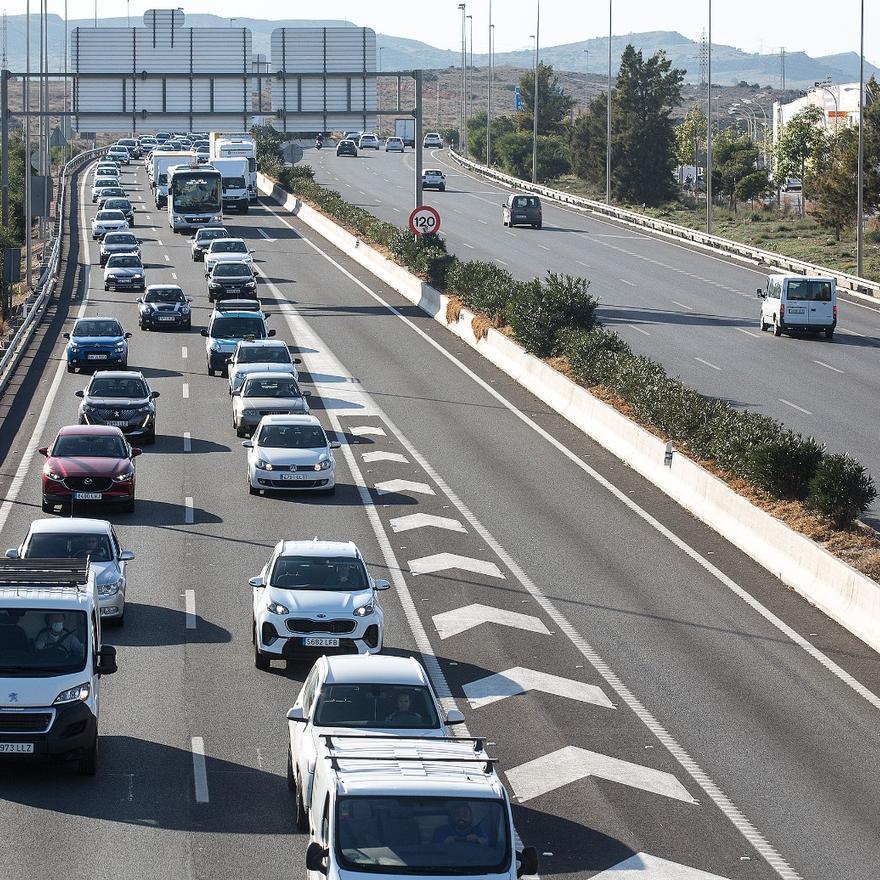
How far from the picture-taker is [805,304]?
53.6m

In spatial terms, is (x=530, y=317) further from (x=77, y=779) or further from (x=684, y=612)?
(x=77, y=779)

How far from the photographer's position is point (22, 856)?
13.7m

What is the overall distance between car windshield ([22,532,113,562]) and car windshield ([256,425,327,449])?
9.46 metres

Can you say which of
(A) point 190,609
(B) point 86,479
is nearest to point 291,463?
(B) point 86,479

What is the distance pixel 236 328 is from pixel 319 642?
2718 cm

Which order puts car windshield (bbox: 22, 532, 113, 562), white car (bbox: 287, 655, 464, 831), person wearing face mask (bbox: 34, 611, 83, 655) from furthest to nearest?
1. car windshield (bbox: 22, 532, 113, 562)
2. person wearing face mask (bbox: 34, 611, 83, 655)
3. white car (bbox: 287, 655, 464, 831)

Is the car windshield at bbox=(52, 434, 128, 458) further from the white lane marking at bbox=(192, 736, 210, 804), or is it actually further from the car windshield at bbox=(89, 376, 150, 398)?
the white lane marking at bbox=(192, 736, 210, 804)

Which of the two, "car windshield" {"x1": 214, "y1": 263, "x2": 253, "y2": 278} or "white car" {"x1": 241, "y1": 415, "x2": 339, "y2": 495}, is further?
"car windshield" {"x1": 214, "y1": 263, "x2": 253, "y2": 278}

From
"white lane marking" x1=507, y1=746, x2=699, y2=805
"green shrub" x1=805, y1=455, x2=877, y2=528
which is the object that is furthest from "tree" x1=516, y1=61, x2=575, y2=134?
"white lane marking" x1=507, y1=746, x2=699, y2=805

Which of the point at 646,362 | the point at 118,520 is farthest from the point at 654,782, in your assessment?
the point at 646,362

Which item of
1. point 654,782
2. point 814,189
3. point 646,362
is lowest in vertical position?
point 654,782

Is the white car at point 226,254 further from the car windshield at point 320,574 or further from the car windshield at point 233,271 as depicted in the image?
the car windshield at point 320,574

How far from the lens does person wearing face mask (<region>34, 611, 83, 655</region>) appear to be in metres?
16.1

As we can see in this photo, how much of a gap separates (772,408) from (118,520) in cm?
1791
